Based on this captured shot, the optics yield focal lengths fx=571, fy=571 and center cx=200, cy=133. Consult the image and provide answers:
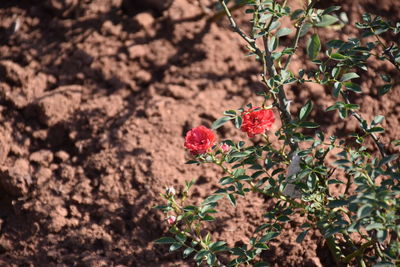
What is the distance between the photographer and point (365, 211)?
5.81ft

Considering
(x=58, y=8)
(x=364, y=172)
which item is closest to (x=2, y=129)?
(x=58, y=8)

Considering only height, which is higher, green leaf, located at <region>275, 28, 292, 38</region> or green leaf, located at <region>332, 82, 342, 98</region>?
green leaf, located at <region>275, 28, 292, 38</region>

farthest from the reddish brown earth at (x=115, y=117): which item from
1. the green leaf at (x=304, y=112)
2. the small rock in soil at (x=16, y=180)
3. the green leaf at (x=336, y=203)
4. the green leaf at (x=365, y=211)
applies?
the green leaf at (x=365, y=211)

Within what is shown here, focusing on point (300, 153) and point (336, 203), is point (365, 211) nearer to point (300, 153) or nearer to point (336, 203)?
point (336, 203)

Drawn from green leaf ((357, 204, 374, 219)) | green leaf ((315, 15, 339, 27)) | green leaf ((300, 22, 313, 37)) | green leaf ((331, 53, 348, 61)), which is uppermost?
green leaf ((315, 15, 339, 27))

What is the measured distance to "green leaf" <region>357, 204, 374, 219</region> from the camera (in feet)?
5.77

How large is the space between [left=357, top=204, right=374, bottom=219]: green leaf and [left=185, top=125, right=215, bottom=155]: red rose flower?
0.68 meters

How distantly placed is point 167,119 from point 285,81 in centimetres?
105

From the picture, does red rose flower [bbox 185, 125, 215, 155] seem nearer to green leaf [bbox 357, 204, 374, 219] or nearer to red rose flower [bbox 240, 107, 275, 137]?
red rose flower [bbox 240, 107, 275, 137]

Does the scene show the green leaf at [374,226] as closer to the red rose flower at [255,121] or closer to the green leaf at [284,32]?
the red rose flower at [255,121]

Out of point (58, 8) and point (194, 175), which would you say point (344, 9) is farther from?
point (58, 8)

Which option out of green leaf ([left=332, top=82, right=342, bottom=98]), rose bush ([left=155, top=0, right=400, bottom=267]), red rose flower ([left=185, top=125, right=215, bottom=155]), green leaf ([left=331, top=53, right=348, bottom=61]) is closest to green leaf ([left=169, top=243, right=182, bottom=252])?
rose bush ([left=155, top=0, right=400, bottom=267])

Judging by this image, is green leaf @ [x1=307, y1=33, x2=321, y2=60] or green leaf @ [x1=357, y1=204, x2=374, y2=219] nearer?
green leaf @ [x1=357, y1=204, x2=374, y2=219]

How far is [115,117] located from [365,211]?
5.72ft
